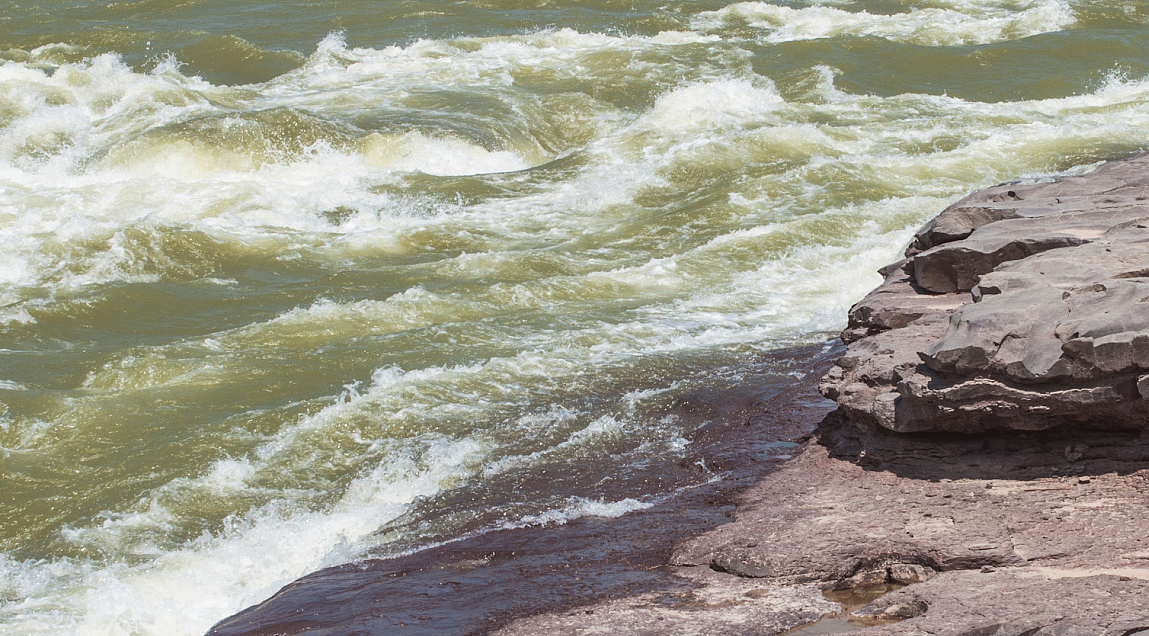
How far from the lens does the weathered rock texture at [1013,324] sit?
14.6 ft

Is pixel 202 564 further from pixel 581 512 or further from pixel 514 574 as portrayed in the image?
pixel 581 512

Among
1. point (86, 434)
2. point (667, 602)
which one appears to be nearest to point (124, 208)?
point (86, 434)

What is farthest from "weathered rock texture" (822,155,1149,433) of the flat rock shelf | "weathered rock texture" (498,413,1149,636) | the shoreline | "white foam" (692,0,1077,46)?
"white foam" (692,0,1077,46)

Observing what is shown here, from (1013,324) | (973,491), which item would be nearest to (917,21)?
(1013,324)

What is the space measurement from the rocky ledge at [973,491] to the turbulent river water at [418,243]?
3.26 feet

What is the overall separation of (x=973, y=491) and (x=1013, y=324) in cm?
73

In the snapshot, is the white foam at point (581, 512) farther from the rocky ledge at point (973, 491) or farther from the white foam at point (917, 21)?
the white foam at point (917, 21)

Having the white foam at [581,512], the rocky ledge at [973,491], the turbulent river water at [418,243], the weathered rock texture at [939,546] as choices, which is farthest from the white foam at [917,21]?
the weathered rock texture at [939,546]

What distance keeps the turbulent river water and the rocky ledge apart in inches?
39.1

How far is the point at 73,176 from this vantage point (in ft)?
42.9

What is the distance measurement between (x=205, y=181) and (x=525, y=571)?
9237 millimetres

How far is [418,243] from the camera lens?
10.9 meters

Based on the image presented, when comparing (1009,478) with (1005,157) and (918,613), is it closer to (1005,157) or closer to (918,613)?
(918,613)

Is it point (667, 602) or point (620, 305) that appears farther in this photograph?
point (620, 305)
